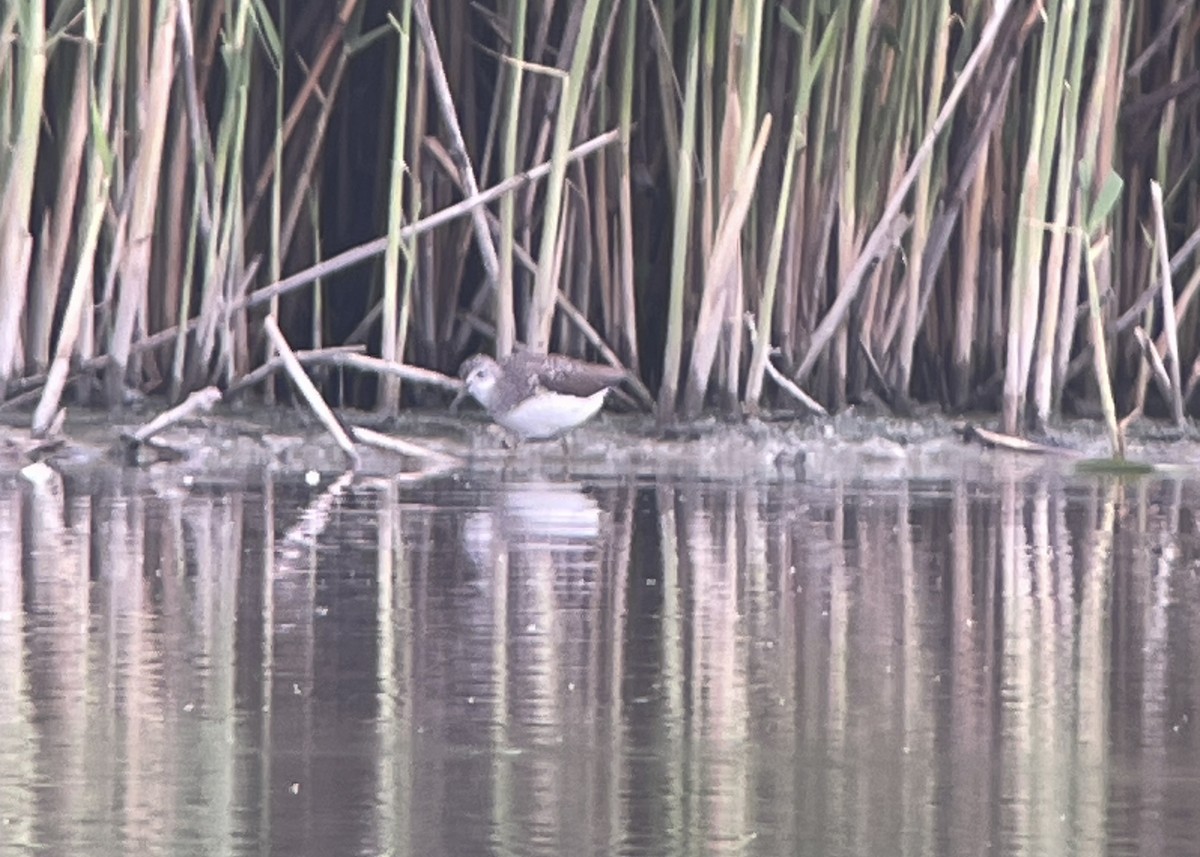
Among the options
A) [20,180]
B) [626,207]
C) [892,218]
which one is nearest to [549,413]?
[626,207]

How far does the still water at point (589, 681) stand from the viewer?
4.09 m

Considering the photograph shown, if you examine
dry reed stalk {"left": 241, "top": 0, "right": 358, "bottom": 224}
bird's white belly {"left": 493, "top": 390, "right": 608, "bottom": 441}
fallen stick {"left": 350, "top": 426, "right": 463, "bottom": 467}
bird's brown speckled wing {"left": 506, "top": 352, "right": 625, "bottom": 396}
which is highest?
dry reed stalk {"left": 241, "top": 0, "right": 358, "bottom": 224}

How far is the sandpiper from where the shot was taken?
1038 centimetres

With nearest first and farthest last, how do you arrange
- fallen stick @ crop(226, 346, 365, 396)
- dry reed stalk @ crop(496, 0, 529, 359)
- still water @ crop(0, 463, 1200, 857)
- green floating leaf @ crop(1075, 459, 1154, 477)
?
still water @ crop(0, 463, 1200, 857) → green floating leaf @ crop(1075, 459, 1154, 477) → fallen stick @ crop(226, 346, 365, 396) → dry reed stalk @ crop(496, 0, 529, 359)

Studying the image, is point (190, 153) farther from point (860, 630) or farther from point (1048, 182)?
point (860, 630)

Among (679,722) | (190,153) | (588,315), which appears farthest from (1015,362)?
(679,722)

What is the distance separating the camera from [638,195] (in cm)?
1196

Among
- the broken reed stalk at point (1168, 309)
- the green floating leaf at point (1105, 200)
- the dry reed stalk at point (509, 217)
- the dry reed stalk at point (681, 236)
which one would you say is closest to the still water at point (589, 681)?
the green floating leaf at point (1105, 200)

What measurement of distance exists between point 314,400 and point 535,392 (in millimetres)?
855

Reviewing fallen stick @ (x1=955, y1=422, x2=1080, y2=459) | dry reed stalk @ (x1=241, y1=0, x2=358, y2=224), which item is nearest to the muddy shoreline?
fallen stick @ (x1=955, y1=422, x2=1080, y2=459)

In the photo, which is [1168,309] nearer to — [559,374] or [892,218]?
[892,218]

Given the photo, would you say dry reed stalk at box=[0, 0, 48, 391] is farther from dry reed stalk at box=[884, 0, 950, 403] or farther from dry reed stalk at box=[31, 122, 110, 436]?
dry reed stalk at box=[884, 0, 950, 403]

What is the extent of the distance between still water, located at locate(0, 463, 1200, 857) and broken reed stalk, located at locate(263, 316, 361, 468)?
141 centimetres

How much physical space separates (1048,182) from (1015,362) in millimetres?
731
